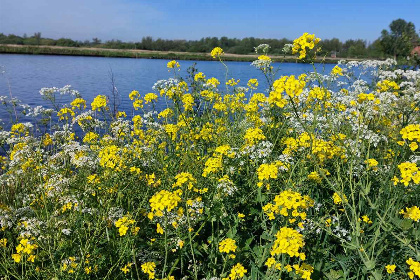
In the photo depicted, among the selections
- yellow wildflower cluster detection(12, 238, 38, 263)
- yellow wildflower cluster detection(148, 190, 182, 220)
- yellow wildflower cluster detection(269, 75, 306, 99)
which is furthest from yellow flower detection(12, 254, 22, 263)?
yellow wildflower cluster detection(269, 75, 306, 99)

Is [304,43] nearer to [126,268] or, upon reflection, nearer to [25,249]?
[126,268]

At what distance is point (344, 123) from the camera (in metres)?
3.72

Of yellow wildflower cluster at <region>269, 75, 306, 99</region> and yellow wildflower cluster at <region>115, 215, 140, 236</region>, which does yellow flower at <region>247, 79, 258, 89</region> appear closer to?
yellow wildflower cluster at <region>269, 75, 306, 99</region>

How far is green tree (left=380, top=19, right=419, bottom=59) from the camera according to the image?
39.3 ft

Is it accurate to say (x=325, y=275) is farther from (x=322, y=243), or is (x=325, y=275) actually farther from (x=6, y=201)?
(x=6, y=201)

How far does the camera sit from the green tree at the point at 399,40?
12.0m

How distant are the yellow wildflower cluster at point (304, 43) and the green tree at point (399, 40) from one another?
11.6 meters

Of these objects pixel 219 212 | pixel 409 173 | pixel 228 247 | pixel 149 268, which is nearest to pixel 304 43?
pixel 409 173

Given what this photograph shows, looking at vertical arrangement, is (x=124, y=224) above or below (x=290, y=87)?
below

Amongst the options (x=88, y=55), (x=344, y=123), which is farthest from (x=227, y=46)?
(x=344, y=123)

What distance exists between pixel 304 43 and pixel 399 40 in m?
14.6

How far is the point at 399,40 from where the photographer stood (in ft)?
45.8

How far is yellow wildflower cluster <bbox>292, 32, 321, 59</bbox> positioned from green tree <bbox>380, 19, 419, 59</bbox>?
38.0 ft

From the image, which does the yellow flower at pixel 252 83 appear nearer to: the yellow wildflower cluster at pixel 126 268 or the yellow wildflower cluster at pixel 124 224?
the yellow wildflower cluster at pixel 124 224
